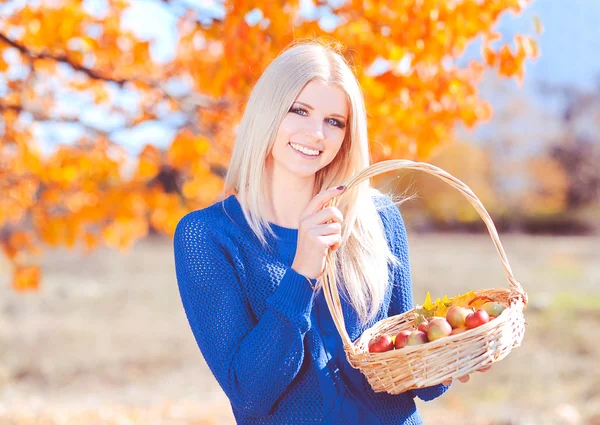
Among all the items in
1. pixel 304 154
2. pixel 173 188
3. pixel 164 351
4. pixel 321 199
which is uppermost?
pixel 304 154

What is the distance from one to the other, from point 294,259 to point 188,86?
21.9 ft

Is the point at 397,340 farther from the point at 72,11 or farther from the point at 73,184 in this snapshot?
the point at 73,184

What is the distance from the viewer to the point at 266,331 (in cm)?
179

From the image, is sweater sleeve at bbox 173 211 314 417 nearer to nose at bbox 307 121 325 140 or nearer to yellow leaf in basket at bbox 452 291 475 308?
nose at bbox 307 121 325 140

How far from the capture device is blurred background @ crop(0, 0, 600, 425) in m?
3.66

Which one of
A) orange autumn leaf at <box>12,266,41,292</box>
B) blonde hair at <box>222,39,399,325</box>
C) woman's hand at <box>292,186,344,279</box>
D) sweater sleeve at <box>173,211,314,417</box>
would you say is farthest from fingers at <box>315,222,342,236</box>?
orange autumn leaf at <box>12,266,41,292</box>

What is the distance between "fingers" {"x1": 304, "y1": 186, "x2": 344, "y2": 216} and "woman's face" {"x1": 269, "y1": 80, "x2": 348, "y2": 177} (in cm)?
24

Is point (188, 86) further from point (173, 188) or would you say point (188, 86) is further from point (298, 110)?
point (173, 188)

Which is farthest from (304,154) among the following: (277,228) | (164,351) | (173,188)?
(173,188)

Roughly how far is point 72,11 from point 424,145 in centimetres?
264

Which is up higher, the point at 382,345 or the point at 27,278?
the point at 382,345

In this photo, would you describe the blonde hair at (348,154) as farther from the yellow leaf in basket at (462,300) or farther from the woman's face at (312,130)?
the yellow leaf in basket at (462,300)

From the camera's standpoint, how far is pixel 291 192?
2172 mm

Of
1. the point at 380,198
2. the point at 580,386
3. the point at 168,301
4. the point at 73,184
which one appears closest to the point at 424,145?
the point at 380,198
